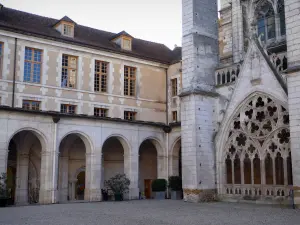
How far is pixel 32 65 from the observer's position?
2120cm

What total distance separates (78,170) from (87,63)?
237 inches

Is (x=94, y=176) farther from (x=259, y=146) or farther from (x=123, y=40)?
(x=123, y=40)

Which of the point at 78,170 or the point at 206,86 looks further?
the point at 78,170

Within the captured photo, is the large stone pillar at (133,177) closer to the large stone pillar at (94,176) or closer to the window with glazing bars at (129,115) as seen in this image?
the large stone pillar at (94,176)

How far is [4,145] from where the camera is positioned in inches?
664

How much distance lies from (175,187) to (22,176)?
785cm

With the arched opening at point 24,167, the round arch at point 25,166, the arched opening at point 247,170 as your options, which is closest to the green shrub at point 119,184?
the round arch at point 25,166

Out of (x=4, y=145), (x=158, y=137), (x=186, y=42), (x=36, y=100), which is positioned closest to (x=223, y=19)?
(x=186, y=42)

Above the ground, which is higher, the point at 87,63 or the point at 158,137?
the point at 87,63

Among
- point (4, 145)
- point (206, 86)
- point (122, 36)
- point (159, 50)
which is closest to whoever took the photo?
point (4, 145)

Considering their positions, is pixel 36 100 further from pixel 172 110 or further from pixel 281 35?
pixel 281 35

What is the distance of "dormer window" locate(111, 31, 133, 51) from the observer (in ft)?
80.8

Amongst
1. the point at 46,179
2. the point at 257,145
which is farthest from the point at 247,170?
the point at 46,179

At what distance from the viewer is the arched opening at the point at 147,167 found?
24070 millimetres
